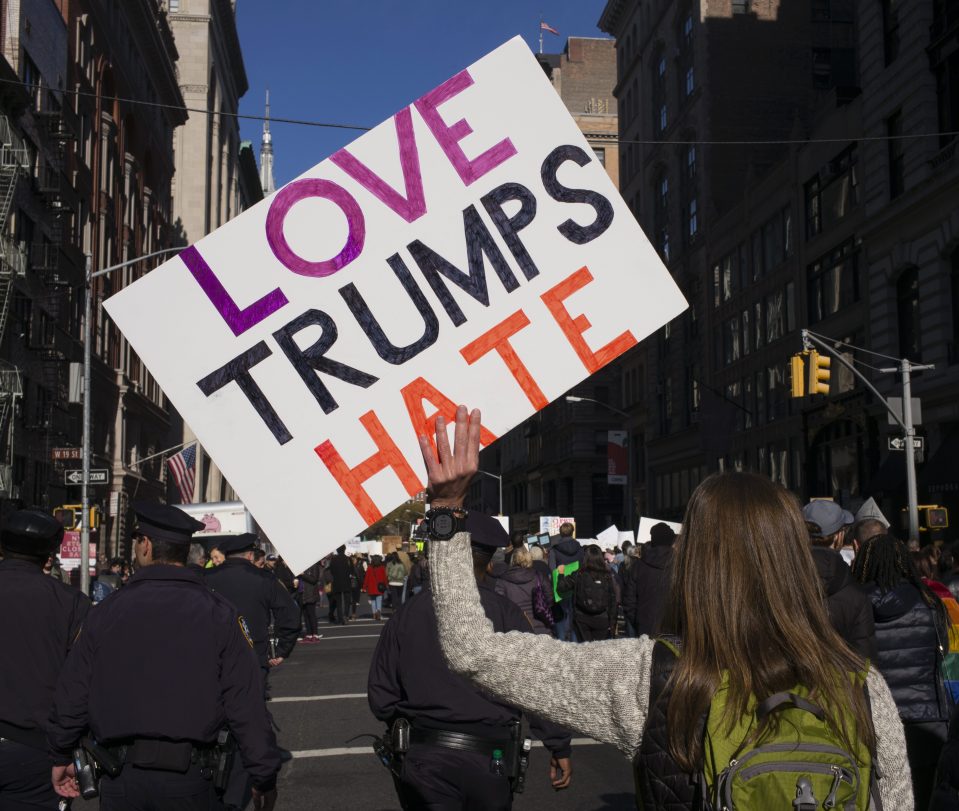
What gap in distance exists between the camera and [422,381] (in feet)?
14.5

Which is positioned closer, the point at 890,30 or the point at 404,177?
the point at 404,177

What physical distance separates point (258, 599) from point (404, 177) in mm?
5896

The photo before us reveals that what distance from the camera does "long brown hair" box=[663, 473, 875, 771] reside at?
2.47 metres

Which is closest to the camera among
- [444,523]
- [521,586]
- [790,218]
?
[444,523]

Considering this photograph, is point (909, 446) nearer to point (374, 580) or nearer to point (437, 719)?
point (374, 580)

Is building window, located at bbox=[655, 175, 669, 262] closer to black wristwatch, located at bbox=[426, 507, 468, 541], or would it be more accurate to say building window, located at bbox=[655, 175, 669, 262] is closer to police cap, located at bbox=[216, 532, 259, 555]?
police cap, located at bbox=[216, 532, 259, 555]

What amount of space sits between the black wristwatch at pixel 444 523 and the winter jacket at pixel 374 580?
3143cm

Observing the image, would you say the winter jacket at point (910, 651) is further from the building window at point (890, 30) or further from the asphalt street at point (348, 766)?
the building window at point (890, 30)

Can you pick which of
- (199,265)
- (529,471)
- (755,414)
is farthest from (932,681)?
(529,471)

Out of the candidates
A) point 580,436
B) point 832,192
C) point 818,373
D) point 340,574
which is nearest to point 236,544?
point 818,373

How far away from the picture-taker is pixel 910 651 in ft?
21.5

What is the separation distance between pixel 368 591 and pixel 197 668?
29482mm

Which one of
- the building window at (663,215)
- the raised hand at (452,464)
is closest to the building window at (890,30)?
the building window at (663,215)

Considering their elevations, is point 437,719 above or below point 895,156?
below
